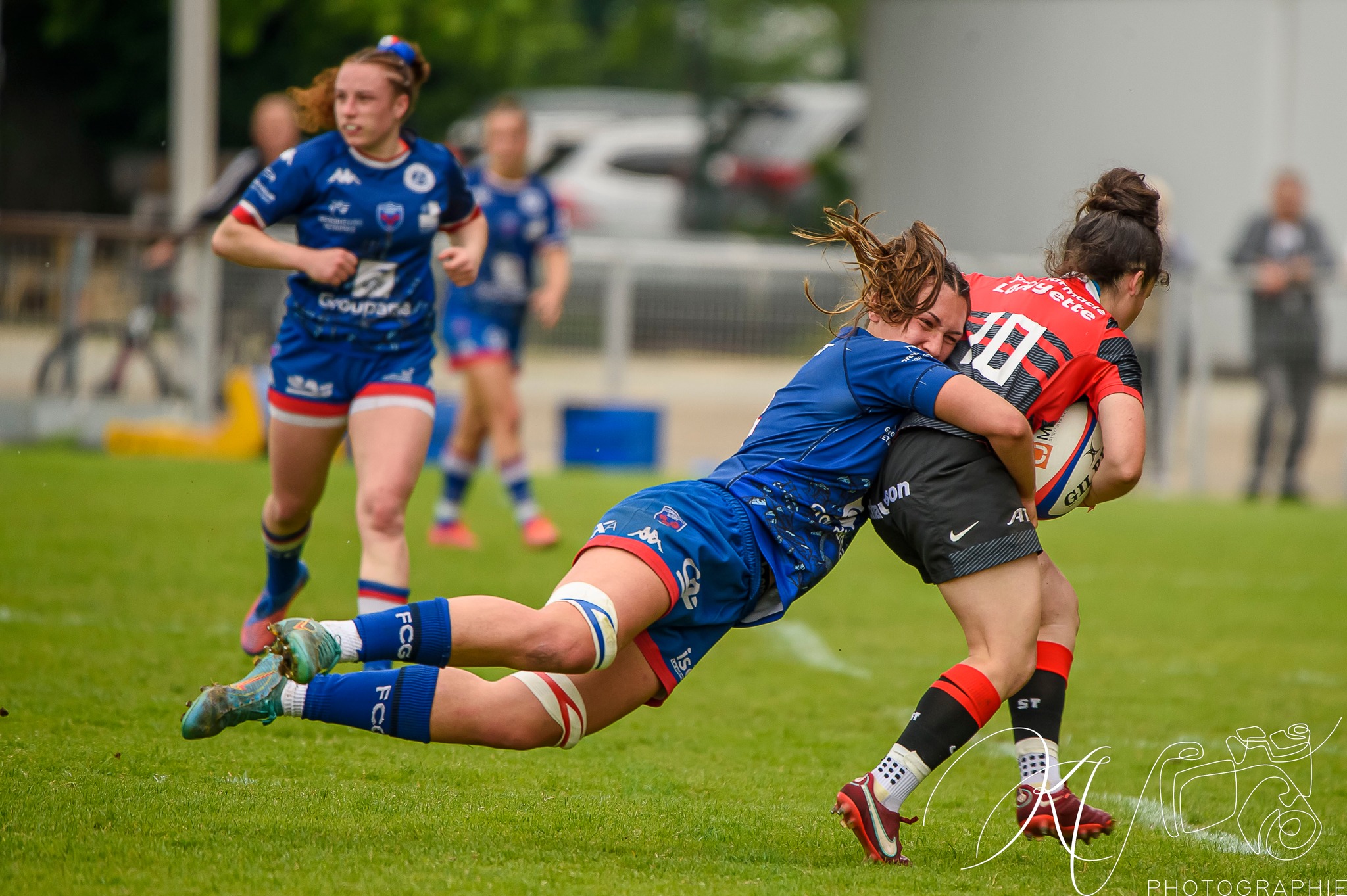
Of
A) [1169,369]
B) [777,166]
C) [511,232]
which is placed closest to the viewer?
[511,232]

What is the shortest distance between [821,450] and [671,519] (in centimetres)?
44

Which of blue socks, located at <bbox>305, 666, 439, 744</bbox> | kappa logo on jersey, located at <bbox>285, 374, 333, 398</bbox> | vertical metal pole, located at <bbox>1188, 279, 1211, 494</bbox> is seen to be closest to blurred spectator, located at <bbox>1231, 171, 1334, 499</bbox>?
vertical metal pole, located at <bbox>1188, 279, 1211, 494</bbox>

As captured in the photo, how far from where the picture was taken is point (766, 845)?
379 cm

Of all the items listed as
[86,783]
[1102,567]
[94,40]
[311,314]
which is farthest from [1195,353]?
[94,40]

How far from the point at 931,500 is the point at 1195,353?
30.9 ft

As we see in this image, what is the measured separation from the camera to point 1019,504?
375cm

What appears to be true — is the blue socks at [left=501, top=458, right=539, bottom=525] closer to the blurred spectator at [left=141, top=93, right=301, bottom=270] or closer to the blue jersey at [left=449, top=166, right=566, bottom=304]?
the blue jersey at [left=449, top=166, right=566, bottom=304]

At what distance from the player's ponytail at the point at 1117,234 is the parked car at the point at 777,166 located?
17838 millimetres

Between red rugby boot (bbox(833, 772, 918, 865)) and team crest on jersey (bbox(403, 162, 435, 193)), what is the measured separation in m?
2.72

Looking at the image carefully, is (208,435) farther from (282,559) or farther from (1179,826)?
(1179,826)

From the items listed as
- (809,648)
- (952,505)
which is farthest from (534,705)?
(809,648)

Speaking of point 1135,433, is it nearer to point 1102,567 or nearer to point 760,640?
point 760,640

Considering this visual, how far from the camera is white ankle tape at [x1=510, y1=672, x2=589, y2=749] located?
11.8ft

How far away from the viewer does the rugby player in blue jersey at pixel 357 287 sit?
4.98 meters
